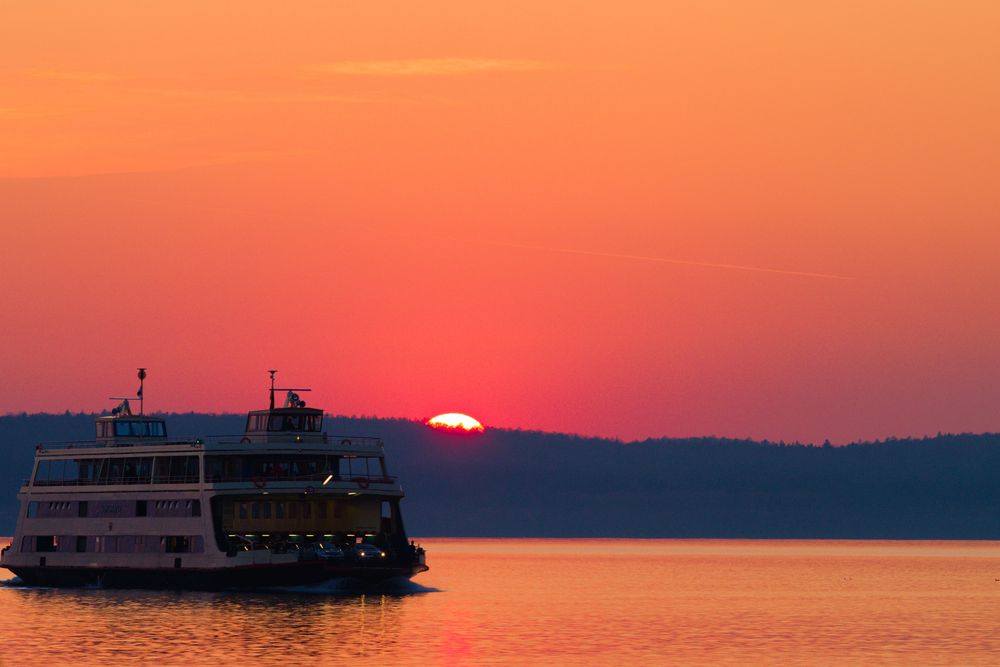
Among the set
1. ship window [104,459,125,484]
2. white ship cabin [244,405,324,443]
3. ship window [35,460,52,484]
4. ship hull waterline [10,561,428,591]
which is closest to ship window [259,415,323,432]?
white ship cabin [244,405,324,443]

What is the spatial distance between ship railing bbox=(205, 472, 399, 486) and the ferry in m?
0.09

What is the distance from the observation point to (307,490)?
110625 millimetres

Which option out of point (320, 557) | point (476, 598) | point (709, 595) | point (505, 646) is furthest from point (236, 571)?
point (709, 595)

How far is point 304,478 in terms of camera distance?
11325 centimetres

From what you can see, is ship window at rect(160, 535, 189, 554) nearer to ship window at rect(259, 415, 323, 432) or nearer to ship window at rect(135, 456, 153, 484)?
ship window at rect(135, 456, 153, 484)

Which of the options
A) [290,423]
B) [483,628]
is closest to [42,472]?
[290,423]

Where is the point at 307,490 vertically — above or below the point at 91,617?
above

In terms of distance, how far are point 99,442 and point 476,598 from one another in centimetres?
3162

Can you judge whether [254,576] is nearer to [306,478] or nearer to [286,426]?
[306,478]

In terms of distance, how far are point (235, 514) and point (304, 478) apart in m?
4.93

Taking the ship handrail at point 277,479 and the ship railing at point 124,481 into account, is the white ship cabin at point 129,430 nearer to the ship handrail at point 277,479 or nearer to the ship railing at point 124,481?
the ship railing at point 124,481

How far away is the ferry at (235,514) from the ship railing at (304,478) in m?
0.09

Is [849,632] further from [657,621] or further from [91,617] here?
[91,617]

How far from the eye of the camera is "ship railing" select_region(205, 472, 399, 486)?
369 feet
